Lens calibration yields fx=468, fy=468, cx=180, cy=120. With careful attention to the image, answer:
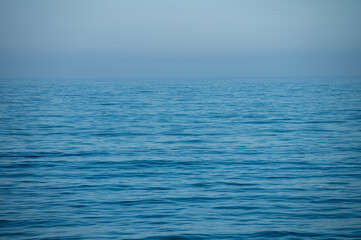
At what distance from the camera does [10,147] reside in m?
20.5

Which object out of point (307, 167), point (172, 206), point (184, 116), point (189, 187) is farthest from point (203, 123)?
A: point (172, 206)

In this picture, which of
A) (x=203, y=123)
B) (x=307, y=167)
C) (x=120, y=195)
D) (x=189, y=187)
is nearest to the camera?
(x=120, y=195)

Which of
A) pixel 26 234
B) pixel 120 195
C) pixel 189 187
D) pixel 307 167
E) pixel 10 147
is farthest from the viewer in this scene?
pixel 10 147

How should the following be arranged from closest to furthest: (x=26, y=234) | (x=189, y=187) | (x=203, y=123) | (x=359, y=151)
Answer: (x=26, y=234)
(x=189, y=187)
(x=359, y=151)
(x=203, y=123)

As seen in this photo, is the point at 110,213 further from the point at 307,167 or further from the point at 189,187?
A: the point at 307,167

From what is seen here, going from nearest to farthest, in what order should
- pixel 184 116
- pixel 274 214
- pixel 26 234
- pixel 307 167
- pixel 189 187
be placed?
pixel 26 234
pixel 274 214
pixel 189 187
pixel 307 167
pixel 184 116

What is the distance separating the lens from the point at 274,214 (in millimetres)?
10375

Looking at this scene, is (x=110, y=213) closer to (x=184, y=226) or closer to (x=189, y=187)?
(x=184, y=226)

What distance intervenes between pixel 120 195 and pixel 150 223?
240 cm

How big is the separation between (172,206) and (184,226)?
1.35 meters

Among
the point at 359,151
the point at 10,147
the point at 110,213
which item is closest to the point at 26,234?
the point at 110,213

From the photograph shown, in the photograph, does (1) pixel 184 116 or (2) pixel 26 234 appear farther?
(1) pixel 184 116

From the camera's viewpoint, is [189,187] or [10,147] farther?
[10,147]

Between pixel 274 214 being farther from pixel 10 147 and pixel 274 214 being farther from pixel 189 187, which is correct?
pixel 10 147
